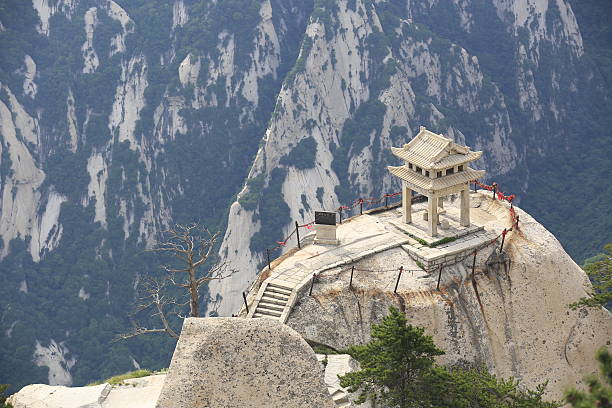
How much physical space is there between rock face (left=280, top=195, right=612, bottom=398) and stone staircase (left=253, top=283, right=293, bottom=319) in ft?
2.42

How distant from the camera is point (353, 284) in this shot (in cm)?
5150

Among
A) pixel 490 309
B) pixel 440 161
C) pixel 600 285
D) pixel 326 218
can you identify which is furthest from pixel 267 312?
pixel 600 285

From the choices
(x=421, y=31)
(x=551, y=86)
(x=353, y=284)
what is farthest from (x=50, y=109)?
(x=353, y=284)

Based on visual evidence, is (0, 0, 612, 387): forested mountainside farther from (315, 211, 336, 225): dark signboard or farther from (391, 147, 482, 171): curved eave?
(391, 147, 482, 171): curved eave

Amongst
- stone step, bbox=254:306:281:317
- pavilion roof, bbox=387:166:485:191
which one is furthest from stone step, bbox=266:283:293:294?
pavilion roof, bbox=387:166:485:191

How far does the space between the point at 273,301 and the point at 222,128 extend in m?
105

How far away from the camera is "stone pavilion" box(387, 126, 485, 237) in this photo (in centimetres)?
5353

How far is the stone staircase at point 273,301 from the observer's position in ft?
164

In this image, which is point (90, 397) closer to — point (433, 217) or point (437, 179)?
point (433, 217)

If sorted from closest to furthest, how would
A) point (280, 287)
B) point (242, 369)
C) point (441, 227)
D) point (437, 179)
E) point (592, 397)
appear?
point (592, 397) → point (242, 369) → point (280, 287) → point (437, 179) → point (441, 227)

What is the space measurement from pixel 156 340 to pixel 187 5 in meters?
67.5

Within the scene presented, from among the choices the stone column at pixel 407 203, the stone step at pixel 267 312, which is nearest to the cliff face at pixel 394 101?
the stone column at pixel 407 203

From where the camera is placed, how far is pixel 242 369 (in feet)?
115

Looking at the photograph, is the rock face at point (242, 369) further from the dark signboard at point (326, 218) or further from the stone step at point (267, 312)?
the dark signboard at point (326, 218)
